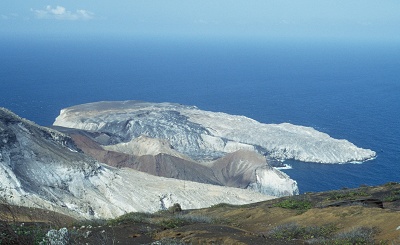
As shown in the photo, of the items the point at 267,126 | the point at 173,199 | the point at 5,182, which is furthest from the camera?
the point at 267,126

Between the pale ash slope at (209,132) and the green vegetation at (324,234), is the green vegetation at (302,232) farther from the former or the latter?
the pale ash slope at (209,132)

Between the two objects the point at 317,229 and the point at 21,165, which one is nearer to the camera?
the point at 317,229

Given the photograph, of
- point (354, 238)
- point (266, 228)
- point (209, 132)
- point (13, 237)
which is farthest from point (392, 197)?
point (209, 132)

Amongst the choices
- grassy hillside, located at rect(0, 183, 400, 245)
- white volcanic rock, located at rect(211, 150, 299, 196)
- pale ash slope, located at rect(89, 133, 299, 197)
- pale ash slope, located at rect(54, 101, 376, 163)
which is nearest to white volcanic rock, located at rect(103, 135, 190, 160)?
pale ash slope, located at rect(89, 133, 299, 197)

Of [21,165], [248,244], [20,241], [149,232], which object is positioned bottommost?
[21,165]

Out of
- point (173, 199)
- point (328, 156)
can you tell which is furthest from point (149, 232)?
point (328, 156)

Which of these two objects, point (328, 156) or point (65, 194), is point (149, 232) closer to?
point (65, 194)
